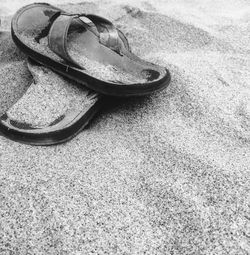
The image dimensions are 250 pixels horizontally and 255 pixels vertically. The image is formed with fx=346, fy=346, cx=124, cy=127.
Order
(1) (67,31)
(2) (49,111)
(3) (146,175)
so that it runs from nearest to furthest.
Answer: (3) (146,175), (2) (49,111), (1) (67,31)

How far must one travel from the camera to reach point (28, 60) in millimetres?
1234

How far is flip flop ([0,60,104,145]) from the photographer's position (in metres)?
0.97

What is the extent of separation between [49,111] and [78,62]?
230mm

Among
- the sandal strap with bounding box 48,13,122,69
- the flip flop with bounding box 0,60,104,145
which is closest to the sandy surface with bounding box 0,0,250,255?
the flip flop with bounding box 0,60,104,145

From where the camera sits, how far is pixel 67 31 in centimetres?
116

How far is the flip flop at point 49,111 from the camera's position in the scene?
0.97 metres

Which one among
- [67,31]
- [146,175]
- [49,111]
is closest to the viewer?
[146,175]

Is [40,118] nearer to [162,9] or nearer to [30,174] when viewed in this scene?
[30,174]

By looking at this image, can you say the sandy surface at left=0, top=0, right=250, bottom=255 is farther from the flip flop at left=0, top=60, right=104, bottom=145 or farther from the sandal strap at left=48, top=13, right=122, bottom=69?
the sandal strap at left=48, top=13, right=122, bottom=69

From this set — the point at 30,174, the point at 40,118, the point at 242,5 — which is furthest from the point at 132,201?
the point at 242,5

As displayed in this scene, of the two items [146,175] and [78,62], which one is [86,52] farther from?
[146,175]

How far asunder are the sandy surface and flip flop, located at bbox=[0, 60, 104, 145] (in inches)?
1.3

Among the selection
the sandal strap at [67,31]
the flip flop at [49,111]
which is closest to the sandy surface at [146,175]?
the flip flop at [49,111]

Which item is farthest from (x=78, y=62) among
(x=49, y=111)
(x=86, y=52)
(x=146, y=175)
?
(x=146, y=175)
